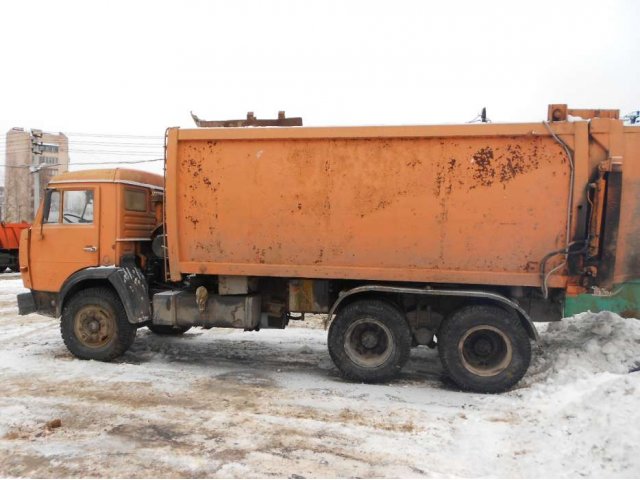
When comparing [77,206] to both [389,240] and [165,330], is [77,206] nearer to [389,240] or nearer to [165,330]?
[165,330]

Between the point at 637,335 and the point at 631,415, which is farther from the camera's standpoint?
the point at 637,335

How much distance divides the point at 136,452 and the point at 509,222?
4.35 meters

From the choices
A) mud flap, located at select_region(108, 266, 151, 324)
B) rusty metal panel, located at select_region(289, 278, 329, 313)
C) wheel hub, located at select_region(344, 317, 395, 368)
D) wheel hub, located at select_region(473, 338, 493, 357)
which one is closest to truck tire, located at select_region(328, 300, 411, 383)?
wheel hub, located at select_region(344, 317, 395, 368)

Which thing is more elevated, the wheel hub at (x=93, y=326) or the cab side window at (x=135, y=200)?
the cab side window at (x=135, y=200)

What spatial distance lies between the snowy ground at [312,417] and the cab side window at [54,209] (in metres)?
1.96

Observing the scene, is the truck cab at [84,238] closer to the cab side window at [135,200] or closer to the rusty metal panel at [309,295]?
the cab side window at [135,200]

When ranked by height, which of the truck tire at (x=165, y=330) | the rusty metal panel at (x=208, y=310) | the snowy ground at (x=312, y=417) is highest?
the rusty metal panel at (x=208, y=310)

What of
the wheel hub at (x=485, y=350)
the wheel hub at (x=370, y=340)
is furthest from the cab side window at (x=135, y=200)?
the wheel hub at (x=485, y=350)

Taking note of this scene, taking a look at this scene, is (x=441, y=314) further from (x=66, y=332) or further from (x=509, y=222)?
(x=66, y=332)

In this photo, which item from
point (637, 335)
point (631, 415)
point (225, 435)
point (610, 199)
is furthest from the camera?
point (637, 335)

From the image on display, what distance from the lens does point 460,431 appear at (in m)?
4.44

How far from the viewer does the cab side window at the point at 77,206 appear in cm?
685

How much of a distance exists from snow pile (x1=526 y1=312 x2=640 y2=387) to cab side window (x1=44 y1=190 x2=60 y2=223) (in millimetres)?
6612

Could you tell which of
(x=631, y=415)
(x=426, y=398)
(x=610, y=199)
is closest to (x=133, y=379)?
(x=426, y=398)
